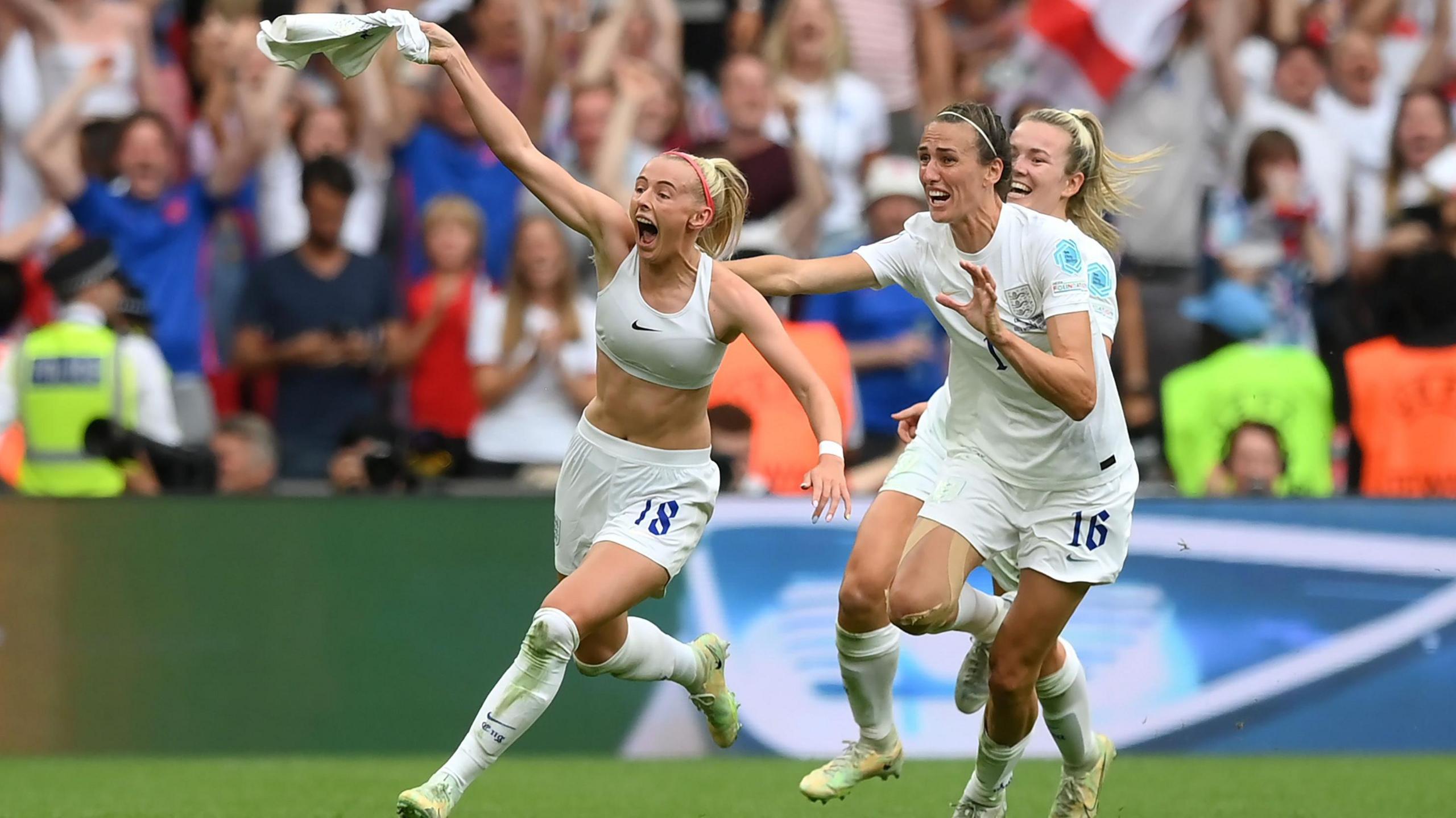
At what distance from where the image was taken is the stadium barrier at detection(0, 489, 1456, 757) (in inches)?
381

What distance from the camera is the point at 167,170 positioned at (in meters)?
11.2

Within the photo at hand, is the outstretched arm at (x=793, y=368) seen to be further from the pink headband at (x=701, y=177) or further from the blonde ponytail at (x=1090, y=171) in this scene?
the blonde ponytail at (x=1090, y=171)

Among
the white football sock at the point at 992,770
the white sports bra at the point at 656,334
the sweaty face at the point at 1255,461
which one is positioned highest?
the white sports bra at the point at 656,334

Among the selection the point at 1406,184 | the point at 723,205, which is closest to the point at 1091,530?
the point at 723,205

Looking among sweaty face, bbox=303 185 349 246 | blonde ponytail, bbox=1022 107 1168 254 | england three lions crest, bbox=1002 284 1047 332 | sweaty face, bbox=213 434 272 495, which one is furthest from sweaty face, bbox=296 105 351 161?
england three lions crest, bbox=1002 284 1047 332

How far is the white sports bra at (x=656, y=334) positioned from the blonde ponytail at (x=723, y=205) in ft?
0.59

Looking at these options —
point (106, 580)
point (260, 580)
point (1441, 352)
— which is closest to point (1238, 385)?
point (1441, 352)

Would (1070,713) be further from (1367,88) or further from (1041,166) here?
(1367,88)

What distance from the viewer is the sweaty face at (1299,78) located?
11.8 meters

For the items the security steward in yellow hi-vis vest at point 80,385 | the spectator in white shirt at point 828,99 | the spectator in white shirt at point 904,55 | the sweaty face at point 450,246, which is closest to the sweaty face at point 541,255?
the sweaty face at point 450,246

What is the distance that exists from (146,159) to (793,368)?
229 inches

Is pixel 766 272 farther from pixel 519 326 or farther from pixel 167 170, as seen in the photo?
pixel 167 170

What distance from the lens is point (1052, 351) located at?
6473 millimetres

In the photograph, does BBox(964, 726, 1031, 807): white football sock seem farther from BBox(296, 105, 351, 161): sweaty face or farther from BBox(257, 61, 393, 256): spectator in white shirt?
BBox(296, 105, 351, 161): sweaty face
